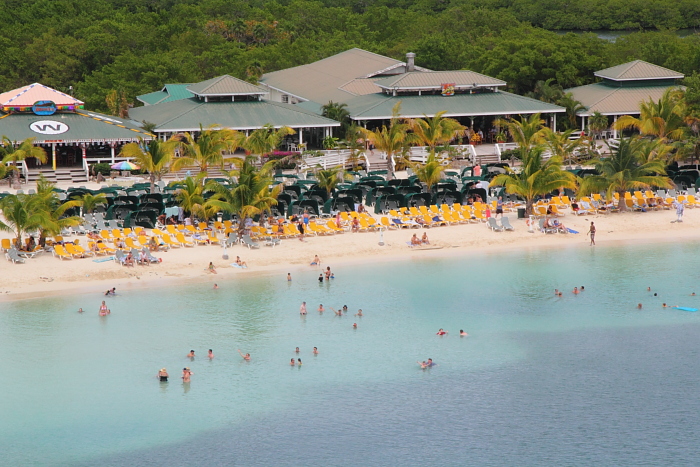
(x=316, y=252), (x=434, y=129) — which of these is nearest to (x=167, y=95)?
(x=434, y=129)

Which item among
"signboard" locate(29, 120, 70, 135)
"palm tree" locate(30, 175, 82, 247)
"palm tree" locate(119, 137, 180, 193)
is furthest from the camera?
"signboard" locate(29, 120, 70, 135)

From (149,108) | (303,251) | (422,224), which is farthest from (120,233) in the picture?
(149,108)

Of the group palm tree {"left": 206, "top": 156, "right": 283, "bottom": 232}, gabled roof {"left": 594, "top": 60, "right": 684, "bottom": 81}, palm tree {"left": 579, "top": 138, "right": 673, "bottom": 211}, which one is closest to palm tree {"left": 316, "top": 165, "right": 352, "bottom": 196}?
palm tree {"left": 206, "top": 156, "right": 283, "bottom": 232}

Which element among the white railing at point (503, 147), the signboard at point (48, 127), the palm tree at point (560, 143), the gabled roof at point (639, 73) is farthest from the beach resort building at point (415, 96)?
the signboard at point (48, 127)

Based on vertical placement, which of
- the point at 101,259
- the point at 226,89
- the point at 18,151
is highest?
the point at 226,89

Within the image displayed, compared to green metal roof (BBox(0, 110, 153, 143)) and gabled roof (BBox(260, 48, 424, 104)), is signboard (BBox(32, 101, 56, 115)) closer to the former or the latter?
green metal roof (BBox(0, 110, 153, 143))

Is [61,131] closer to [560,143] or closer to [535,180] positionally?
[560,143]

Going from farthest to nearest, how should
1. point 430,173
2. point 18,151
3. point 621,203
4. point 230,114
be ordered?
point 230,114
point 18,151
point 430,173
point 621,203
